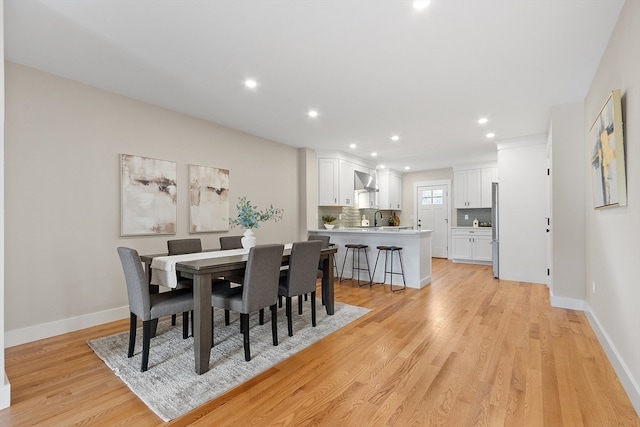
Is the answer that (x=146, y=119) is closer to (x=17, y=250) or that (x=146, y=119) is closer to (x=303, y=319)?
(x=17, y=250)

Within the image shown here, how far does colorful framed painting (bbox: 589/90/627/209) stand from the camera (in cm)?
197

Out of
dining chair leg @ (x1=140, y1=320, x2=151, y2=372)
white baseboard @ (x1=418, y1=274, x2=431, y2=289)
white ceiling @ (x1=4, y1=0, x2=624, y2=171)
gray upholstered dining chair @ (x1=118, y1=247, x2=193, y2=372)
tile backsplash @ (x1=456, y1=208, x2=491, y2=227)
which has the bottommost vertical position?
white baseboard @ (x1=418, y1=274, x2=431, y2=289)

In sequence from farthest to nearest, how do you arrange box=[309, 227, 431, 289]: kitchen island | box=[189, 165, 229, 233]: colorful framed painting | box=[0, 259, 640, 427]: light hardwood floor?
box=[309, 227, 431, 289]: kitchen island, box=[189, 165, 229, 233]: colorful framed painting, box=[0, 259, 640, 427]: light hardwood floor

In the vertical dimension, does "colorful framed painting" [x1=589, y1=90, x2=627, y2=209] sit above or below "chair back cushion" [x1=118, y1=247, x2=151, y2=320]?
above

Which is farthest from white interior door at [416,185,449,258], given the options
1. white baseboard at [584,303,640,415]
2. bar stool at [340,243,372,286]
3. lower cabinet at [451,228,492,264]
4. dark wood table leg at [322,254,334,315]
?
dark wood table leg at [322,254,334,315]

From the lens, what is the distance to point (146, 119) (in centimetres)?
368

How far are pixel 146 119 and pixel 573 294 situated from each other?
5617mm

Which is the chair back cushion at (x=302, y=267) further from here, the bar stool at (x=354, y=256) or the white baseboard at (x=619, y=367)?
the white baseboard at (x=619, y=367)

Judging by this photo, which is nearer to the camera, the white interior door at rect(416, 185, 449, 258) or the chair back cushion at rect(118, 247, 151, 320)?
the chair back cushion at rect(118, 247, 151, 320)

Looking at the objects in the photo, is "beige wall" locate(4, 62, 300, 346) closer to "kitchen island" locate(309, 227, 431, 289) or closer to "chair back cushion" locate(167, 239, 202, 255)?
"chair back cushion" locate(167, 239, 202, 255)

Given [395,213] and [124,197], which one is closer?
[124,197]

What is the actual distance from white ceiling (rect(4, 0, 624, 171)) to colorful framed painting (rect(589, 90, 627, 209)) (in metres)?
0.64

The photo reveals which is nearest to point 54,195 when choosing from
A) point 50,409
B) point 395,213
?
point 50,409

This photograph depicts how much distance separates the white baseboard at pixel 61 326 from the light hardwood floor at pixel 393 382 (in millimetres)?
95
